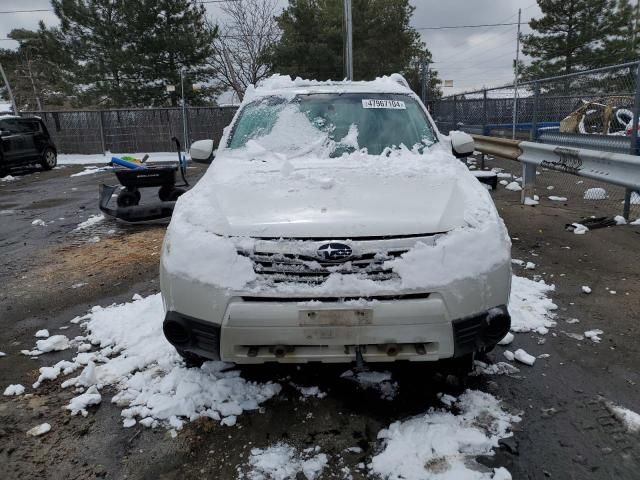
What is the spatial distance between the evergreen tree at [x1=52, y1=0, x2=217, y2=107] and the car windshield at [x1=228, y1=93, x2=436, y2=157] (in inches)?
951

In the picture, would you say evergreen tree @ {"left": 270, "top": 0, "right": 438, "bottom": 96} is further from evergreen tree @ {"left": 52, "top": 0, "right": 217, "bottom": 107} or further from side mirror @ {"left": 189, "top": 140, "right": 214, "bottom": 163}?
side mirror @ {"left": 189, "top": 140, "right": 214, "bottom": 163}

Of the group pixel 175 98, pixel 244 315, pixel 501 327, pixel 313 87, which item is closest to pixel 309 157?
pixel 313 87

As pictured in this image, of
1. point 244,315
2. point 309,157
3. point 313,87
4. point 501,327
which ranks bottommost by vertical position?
point 501,327

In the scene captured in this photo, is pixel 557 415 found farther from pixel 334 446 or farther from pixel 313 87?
pixel 313 87

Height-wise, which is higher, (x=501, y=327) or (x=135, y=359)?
(x=501, y=327)

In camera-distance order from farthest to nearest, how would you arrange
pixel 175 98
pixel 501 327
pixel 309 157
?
1. pixel 175 98
2. pixel 309 157
3. pixel 501 327

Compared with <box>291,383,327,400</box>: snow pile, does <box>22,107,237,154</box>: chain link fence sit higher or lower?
higher

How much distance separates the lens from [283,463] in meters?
2.25

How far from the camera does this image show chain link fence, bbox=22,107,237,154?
71.7ft

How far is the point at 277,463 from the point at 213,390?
700 millimetres

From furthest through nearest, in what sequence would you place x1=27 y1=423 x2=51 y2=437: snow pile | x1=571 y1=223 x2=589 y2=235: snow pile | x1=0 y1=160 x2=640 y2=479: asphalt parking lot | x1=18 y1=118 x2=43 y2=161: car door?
x1=18 y1=118 x2=43 y2=161: car door, x1=571 y1=223 x2=589 y2=235: snow pile, x1=27 y1=423 x2=51 y2=437: snow pile, x1=0 y1=160 x2=640 y2=479: asphalt parking lot

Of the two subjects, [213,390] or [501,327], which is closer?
[501,327]

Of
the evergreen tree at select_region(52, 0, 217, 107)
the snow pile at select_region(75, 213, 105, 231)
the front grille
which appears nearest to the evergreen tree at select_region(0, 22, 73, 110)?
the evergreen tree at select_region(52, 0, 217, 107)

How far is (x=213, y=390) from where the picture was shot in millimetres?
2781
